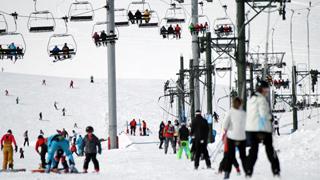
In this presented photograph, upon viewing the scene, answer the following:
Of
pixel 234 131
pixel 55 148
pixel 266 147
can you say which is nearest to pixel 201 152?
pixel 234 131

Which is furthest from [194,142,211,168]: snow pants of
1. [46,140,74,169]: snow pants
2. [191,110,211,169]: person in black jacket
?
[46,140,74,169]: snow pants

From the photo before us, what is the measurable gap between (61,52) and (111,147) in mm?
11360

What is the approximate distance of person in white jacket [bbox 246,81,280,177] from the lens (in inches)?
479

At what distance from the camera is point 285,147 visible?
22.4 m

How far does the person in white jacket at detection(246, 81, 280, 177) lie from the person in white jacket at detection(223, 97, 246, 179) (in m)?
1.09

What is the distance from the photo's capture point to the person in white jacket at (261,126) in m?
12.2

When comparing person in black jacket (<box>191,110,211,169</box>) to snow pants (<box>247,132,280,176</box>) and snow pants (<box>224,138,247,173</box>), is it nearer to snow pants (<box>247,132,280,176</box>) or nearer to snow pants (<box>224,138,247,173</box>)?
snow pants (<box>224,138,247,173</box>)

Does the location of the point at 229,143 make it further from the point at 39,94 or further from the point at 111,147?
the point at 39,94

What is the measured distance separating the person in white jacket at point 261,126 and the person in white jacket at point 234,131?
1085 mm

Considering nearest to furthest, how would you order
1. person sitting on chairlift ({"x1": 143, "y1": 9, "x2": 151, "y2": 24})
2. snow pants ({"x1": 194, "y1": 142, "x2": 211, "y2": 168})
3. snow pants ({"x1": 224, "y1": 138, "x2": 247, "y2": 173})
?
snow pants ({"x1": 224, "y1": 138, "x2": 247, "y2": 173}) < snow pants ({"x1": 194, "y1": 142, "x2": 211, "y2": 168}) < person sitting on chairlift ({"x1": 143, "y1": 9, "x2": 151, "y2": 24})

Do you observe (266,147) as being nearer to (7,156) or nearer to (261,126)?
(261,126)

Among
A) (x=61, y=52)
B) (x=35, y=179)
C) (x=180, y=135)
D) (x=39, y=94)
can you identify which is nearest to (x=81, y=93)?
(x=39, y=94)

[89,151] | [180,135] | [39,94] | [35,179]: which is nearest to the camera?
[35,179]

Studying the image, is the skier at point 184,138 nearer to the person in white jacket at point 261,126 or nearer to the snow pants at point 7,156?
the snow pants at point 7,156
